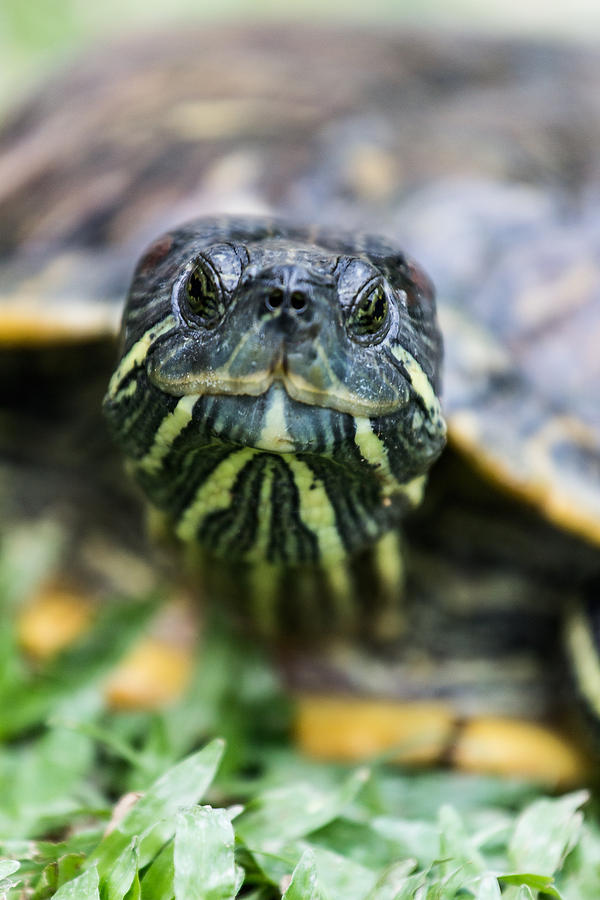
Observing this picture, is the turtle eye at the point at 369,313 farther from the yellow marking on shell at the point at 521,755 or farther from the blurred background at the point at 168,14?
the blurred background at the point at 168,14

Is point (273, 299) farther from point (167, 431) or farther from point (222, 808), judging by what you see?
point (222, 808)

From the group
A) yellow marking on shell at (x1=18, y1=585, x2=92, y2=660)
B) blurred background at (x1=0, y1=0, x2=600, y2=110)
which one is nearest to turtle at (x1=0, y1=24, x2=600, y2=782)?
yellow marking on shell at (x1=18, y1=585, x2=92, y2=660)

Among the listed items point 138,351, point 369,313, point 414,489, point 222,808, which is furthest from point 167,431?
point 222,808

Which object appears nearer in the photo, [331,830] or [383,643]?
[331,830]

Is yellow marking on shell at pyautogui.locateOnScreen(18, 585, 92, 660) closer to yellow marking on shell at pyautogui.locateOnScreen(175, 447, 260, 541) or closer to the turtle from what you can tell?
the turtle

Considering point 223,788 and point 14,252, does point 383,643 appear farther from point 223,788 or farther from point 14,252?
point 14,252

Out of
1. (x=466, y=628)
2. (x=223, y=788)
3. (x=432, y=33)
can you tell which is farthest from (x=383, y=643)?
(x=432, y=33)
